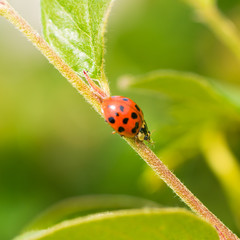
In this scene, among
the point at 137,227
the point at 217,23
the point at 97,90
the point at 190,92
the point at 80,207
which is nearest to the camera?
the point at 137,227

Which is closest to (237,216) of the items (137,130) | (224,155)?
(224,155)

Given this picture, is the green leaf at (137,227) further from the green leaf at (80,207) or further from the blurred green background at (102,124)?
the blurred green background at (102,124)

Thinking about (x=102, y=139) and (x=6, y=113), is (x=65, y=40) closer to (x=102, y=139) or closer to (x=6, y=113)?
(x=102, y=139)

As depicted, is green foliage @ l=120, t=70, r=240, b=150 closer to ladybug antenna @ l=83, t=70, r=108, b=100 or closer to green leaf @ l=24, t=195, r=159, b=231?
green leaf @ l=24, t=195, r=159, b=231

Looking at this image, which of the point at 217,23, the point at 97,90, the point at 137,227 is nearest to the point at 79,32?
the point at 97,90

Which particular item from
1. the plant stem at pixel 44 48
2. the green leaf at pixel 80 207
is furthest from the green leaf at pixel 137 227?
the green leaf at pixel 80 207

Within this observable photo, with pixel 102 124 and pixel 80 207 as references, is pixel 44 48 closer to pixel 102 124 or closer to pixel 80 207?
pixel 80 207
